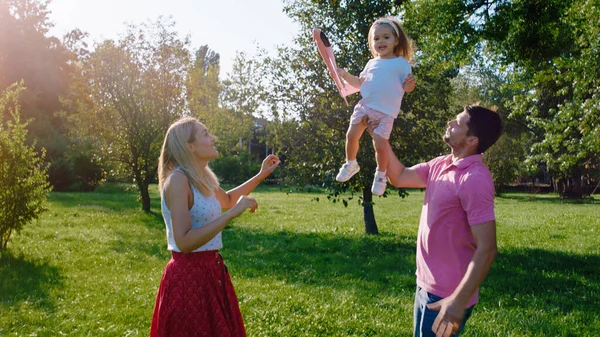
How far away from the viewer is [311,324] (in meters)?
6.52

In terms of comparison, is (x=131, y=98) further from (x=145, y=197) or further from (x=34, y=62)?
(x=34, y=62)

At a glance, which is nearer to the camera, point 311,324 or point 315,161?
point 311,324

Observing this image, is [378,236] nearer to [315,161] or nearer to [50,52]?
[315,161]

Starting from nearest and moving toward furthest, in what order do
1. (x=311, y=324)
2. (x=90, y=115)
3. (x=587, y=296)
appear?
(x=311, y=324)
(x=587, y=296)
(x=90, y=115)

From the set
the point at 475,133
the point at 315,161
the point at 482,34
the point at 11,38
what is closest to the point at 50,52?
the point at 11,38

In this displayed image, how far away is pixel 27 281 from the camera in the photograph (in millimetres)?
8688

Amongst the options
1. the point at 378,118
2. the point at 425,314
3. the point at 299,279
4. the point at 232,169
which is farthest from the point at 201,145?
the point at 232,169

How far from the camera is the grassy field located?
658 centimetres

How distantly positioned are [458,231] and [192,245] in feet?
5.37

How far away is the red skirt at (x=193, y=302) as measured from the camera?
3.42 metres

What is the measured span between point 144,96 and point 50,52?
2436 centimetres

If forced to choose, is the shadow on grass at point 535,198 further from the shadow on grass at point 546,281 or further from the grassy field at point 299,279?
the shadow on grass at point 546,281

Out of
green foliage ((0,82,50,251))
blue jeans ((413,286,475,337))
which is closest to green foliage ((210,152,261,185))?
green foliage ((0,82,50,251))

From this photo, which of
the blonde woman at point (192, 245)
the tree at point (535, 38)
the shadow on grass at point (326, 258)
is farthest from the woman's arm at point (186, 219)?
the tree at point (535, 38)
